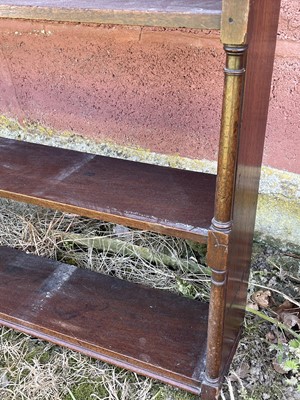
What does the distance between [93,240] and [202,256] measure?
37 cm

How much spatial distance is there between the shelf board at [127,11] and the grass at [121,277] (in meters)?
0.83

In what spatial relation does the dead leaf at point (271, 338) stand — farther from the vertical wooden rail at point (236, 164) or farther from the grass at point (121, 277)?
the vertical wooden rail at point (236, 164)

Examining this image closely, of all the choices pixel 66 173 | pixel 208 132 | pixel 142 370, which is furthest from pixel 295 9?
pixel 142 370

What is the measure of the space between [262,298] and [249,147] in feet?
1.90

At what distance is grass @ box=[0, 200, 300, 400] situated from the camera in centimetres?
115

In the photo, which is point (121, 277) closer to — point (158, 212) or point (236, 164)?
point (158, 212)

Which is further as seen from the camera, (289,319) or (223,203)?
(289,319)

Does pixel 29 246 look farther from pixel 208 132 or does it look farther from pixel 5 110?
pixel 208 132

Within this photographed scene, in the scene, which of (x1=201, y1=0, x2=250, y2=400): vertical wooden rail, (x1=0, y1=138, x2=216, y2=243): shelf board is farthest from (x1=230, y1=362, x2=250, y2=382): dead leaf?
(x1=0, y1=138, x2=216, y2=243): shelf board

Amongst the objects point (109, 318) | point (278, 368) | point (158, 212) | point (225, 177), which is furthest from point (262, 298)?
point (225, 177)

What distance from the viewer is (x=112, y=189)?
3.40 feet

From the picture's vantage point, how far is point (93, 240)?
158 cm

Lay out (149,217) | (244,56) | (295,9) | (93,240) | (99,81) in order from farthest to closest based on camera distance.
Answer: (93,240) → (99,81) → (295,9) → (149,217) → (244,56)

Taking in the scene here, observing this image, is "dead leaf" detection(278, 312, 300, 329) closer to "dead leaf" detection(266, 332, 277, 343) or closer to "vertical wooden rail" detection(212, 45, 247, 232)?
"dead leaf" detection(266, 332, 277, 343)
